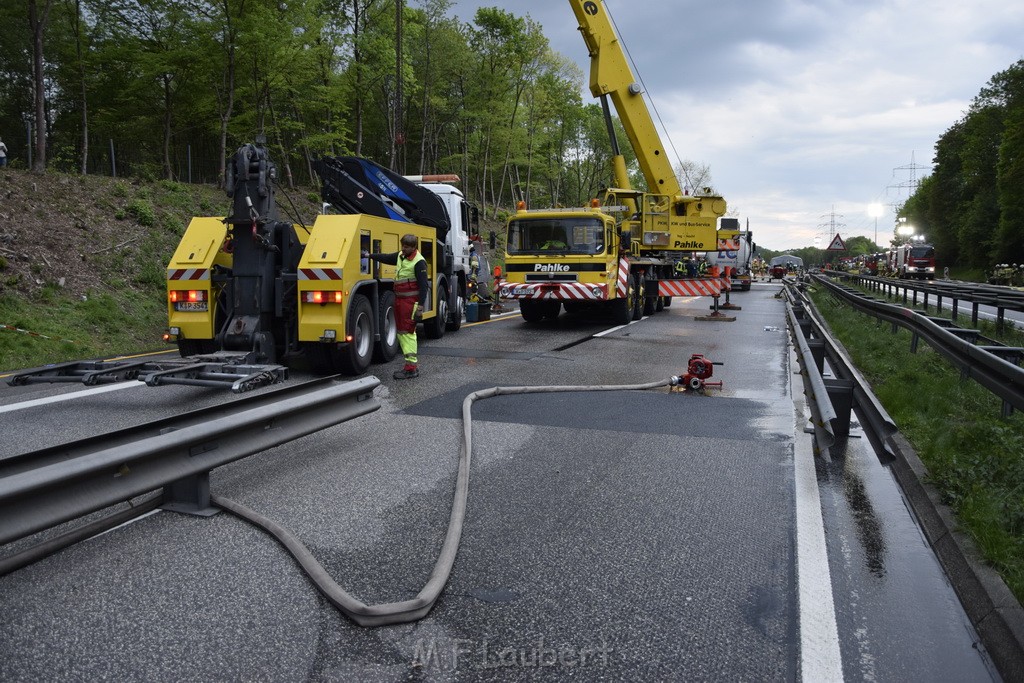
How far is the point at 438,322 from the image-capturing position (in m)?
13.9

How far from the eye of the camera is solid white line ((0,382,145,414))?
7.06 metres

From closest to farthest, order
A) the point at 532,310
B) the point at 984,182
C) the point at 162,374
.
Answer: the point at 162,374 < the point at 532,310 < the point at 984,182

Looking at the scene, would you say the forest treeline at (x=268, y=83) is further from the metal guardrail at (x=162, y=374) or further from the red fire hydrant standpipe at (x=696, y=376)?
the red fire hydrant standpipe at (x=696, y=376)

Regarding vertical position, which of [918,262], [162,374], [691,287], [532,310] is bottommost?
[162,374]

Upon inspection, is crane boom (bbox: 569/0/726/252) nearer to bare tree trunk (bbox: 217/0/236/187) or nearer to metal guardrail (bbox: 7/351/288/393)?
bare tree trunk (bbox: 217/0/236/187)

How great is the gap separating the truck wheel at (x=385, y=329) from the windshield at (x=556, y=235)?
21.6 ft

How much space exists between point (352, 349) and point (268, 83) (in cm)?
1715

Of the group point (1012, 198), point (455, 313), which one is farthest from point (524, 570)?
point (1012, 198)

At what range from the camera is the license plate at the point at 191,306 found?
9.00m

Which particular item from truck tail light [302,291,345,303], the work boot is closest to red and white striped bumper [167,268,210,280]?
truck tail light [302,291,345,303]

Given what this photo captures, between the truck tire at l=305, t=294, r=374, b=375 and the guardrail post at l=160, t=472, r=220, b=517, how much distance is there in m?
4.70

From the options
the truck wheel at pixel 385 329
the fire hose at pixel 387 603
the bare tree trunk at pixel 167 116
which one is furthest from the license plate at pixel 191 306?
the bare tree trunk at pixel 167 116

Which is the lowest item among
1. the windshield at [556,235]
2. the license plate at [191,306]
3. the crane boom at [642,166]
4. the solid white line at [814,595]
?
the solid white line at [814,595]

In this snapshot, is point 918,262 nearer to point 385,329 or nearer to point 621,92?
point 621,92
